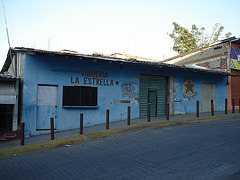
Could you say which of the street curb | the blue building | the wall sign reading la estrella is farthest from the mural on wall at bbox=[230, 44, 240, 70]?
the wall sign reading la estrella

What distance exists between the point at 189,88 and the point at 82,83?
760 centimetres

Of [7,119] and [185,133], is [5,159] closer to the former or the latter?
[7,119]

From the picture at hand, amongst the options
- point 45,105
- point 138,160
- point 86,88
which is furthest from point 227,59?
point 138,160

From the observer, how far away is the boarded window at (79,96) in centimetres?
986

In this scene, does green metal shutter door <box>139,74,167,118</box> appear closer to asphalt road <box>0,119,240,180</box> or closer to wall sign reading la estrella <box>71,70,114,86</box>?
wall sign reading la estrella <box>71,70,114,86</box>

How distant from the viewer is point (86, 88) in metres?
10.3

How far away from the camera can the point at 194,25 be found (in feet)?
95.4

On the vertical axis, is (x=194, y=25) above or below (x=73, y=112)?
above

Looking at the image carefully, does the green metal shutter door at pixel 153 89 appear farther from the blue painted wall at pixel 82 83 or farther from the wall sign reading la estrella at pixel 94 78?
the wall sign reading la estrella at pixel 94 78

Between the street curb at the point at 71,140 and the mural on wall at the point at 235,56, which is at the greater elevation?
the mural on wall at the point at 235,56

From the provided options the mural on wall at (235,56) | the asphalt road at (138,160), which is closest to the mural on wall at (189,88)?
the mural on wall at (235,56)

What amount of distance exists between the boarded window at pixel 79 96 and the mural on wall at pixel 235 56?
12075 millimetres

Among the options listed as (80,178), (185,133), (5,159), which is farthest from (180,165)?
(5,159)

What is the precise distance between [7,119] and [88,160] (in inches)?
207
